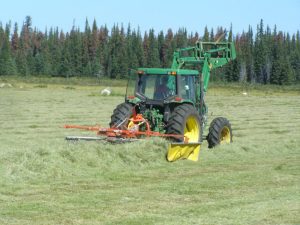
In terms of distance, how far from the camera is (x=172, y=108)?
1419 centimetres

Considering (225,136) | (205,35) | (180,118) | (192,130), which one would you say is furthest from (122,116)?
(205,35)

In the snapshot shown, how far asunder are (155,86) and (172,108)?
0.71 meters

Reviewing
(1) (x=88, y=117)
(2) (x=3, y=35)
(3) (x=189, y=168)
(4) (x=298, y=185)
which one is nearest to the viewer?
(4) (x=298, y=185)

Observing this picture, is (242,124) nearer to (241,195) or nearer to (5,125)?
(5,125)

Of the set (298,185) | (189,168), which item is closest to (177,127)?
(189,168)

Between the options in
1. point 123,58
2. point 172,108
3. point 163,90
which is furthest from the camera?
point 123,58

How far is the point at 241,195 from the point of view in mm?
9297

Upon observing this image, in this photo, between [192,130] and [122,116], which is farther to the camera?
[192,130]

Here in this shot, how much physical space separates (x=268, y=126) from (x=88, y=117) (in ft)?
23.9

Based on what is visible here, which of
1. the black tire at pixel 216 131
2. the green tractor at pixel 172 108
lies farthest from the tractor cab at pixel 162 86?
the black tire at pixel 216 131

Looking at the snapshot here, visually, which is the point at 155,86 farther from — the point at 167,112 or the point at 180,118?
the point at 180,118

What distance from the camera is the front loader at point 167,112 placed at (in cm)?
1330

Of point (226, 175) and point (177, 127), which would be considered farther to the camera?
point (177, 127)

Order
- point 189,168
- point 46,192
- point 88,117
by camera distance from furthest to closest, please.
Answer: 1. point 88,117
2. point 189,168
3. point 46,192
